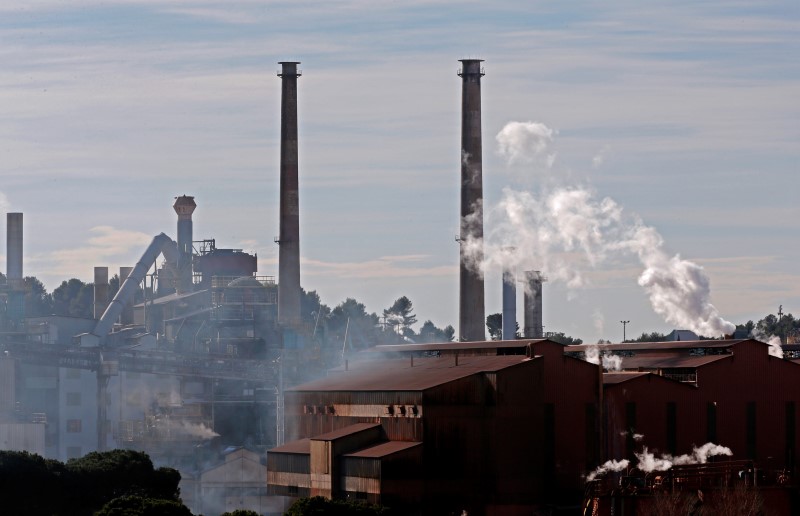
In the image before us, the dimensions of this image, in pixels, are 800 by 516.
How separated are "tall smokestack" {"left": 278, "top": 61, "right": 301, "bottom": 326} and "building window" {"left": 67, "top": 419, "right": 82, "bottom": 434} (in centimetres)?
1826

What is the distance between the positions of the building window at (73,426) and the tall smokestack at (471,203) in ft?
104

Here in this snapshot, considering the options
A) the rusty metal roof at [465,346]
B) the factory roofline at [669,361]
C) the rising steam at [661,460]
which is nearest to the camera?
the rising steam at [661,460]

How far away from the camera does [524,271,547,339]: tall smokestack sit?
11319 cm

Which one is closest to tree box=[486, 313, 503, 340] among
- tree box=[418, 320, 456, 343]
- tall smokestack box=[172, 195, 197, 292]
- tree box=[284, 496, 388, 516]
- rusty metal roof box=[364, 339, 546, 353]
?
tree box=[418, 320, 456, 343]

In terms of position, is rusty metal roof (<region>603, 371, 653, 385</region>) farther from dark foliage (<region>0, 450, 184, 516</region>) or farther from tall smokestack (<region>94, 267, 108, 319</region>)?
tall smokestack (<region>94, 267, 108, 319</region>)

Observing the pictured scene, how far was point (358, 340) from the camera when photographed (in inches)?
5325

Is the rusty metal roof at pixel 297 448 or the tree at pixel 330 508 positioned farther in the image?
the rusty metal roof at pixel 297 448

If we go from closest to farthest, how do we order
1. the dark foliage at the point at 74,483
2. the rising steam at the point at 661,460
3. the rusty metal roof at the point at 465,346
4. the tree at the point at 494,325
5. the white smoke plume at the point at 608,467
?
the white smoke plume at the point at 608,467 → the rising steam at the point at 661,460 → the dark foliage at the point at 74,483 → the rusty metal roof at the point at 465,346 → the tree at the point at 494,325

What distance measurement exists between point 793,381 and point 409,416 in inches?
811

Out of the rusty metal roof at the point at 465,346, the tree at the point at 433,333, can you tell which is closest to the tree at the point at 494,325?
the tree at the point at 433,333

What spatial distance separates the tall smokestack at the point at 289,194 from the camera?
10556cm

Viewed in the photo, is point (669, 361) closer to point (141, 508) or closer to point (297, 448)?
point (297, 448)

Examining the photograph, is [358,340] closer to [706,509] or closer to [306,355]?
[306,355]

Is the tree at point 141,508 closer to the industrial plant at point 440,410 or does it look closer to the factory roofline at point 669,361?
the industrial plant at point 440,410
